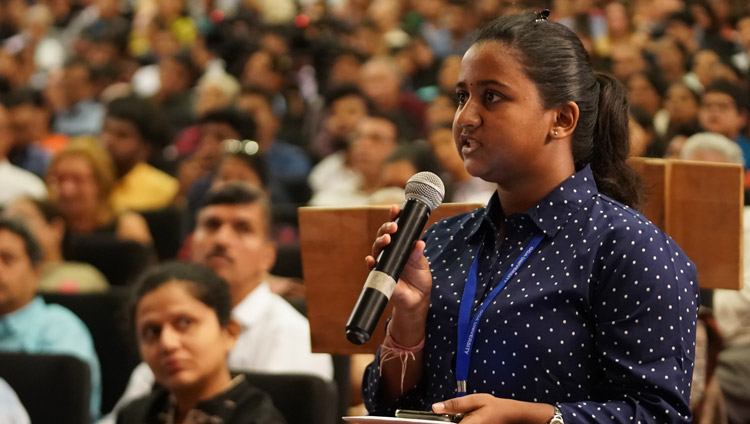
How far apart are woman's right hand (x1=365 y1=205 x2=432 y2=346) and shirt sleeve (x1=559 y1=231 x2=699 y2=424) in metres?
0.23

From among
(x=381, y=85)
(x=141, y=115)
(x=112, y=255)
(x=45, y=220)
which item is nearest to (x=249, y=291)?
(x=112, y=255)

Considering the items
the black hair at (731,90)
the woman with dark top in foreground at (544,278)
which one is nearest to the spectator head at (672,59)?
the black hair at (731,90)

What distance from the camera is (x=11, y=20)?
1037 centimetres

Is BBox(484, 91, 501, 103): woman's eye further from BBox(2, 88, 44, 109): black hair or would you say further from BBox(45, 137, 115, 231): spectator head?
BBox(2, 88, 44, 109): black hair

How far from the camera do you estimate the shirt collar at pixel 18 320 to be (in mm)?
3080

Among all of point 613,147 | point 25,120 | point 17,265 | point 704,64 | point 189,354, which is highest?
point 704,64

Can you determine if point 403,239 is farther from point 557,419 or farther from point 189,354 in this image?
point 189,354

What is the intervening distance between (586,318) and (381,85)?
5.38 m

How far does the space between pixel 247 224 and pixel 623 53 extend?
3834 mm

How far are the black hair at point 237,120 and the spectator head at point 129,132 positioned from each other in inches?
16.3

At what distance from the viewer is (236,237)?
3127mm

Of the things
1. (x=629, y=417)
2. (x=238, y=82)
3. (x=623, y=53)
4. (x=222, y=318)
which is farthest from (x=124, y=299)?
(x=238, y=82)

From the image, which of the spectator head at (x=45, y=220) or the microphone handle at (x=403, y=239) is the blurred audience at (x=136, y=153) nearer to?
the spectator head at (x=45, y=220)

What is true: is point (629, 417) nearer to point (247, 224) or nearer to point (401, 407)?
point (401, 407)
